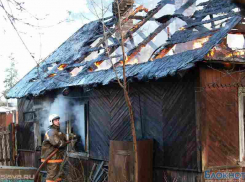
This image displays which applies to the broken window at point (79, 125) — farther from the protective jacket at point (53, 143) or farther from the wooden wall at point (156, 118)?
the protective jacket at point (53, 143)

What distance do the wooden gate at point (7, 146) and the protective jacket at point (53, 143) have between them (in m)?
6.62

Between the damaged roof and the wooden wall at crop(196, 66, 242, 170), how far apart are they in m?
0.79

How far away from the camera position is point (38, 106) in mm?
15820

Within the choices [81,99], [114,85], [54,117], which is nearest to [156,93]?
[114,85]

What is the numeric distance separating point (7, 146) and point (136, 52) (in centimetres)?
776

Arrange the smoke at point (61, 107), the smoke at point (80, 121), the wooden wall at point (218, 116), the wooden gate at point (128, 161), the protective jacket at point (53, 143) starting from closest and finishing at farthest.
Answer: the wooden wall at point (218, 116) < the wooden gate at point (128, 161) < the protective jacket at point (53, 143) < the smoke at point (80, 121) < the smoke at point (61, 107)

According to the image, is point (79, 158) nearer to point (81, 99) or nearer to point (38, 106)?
point (81, 99)

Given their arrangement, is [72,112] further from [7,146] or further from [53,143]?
[7,146]

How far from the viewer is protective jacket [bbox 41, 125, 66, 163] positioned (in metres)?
10.5

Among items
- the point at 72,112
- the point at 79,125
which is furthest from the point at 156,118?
the point at 72,112

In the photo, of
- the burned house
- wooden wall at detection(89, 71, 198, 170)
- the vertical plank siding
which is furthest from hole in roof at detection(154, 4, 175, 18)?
wooden wall at detection(89, 71, 198, 170)

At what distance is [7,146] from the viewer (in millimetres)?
16984

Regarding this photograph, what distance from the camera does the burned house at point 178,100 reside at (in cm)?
920

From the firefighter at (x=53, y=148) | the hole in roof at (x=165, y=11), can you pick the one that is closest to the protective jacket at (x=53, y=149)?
the firefighter at (x=53, y=148)
